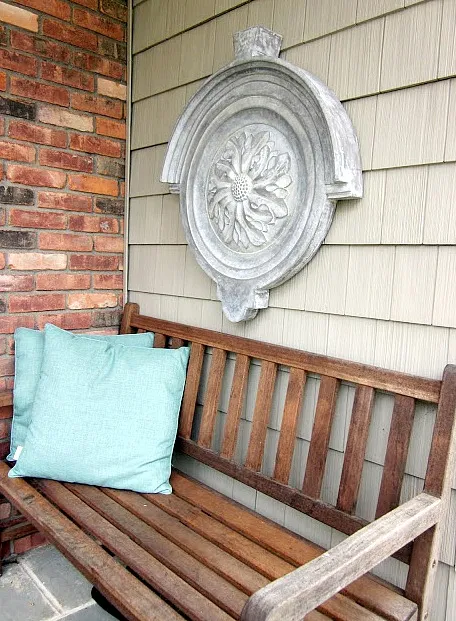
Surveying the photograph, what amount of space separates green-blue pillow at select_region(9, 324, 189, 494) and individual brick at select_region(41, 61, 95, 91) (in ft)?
3.35

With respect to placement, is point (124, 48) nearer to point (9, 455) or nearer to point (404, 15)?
point (404, 15)

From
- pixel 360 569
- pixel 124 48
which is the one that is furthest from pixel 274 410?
pixel 124 48

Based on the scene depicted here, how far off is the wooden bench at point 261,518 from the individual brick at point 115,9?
54.0 inches

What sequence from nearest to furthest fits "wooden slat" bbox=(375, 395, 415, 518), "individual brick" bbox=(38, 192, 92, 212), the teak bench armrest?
1. the teak bench armrest
2. "wooden slat" bbox=(375, 395, 415, 518)
3. "individual brick" bbox=(38, 192, 92, 212)

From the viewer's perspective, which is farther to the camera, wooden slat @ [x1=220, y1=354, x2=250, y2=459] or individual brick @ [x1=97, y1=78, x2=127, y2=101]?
individual brick @ [x1=97, y1=78, x2=127, y2=101]

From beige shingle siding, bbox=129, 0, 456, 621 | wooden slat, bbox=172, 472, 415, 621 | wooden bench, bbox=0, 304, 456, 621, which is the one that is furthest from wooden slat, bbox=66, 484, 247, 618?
beige shingle siding, bbox=129, 0, 456, 621

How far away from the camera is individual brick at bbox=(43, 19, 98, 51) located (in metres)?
1.97

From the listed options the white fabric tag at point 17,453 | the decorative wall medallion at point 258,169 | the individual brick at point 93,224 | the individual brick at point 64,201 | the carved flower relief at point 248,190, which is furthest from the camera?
the individual brick at point 93,224

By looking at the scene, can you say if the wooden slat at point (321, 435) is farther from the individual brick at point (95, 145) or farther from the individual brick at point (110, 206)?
the individual brick at point (95, 145)

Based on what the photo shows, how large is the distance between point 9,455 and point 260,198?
1250mm

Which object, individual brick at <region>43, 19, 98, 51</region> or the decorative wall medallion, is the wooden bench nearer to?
the decorative wall medallion

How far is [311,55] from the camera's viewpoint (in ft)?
5.01

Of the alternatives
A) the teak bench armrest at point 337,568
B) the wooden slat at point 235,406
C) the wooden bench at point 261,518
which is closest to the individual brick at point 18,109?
the wooden bench at point 261,518

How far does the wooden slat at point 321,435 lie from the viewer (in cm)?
144
